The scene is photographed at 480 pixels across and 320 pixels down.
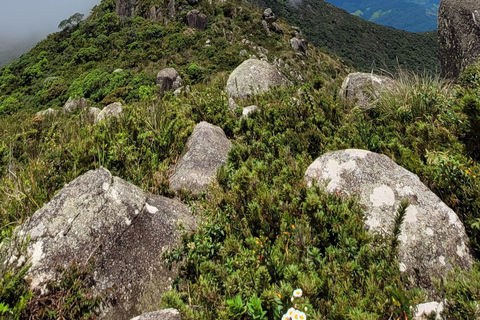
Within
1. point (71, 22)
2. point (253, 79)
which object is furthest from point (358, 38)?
point (253, 79)

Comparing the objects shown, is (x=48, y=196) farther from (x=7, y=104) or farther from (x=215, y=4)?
(x=215, y=4)

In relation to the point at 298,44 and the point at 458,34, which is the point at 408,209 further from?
the point at 298,44

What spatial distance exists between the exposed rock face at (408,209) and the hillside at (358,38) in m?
135

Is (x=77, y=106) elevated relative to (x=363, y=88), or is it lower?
lower

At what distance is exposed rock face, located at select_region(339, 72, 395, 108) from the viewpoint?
235 inches

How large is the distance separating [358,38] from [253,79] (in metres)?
173

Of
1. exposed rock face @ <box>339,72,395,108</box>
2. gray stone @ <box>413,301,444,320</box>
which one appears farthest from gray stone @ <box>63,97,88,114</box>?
gray stone @ <box>413,301,444,320</box>

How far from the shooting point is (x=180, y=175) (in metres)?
4.29

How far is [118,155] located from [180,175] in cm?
105

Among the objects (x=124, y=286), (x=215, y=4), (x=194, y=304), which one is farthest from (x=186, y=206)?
(x=215, y=4)

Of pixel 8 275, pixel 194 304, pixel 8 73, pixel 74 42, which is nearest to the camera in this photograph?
pixel 8 275

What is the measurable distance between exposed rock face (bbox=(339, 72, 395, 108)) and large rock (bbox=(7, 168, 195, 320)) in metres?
4.75

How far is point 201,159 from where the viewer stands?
4.57 meters

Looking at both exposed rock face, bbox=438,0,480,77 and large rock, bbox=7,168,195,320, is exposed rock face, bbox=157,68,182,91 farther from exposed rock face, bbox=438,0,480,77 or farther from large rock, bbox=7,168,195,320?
large rock, bbox=7,168,195,320
